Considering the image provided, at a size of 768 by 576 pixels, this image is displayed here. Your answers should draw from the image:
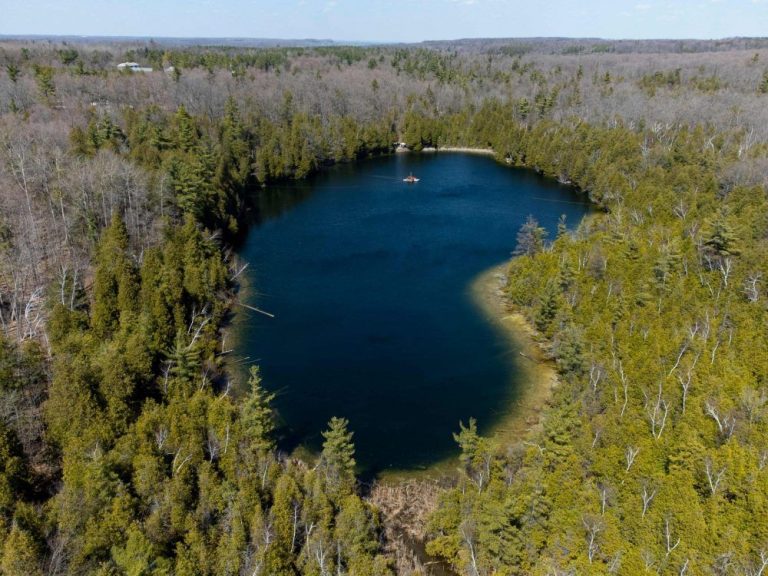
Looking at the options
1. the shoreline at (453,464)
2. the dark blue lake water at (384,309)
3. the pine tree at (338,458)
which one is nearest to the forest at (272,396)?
the pine tree at (338,458)

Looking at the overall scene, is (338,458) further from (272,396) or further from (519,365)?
(519,365)

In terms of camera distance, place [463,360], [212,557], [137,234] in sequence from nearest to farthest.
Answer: [212,557] → [463,360] → [137,234]

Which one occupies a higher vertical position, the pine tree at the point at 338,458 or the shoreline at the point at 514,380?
the pine tree at the point at 338,458

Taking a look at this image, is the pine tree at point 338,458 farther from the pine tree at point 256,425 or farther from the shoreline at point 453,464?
the pine tree at point 256,425

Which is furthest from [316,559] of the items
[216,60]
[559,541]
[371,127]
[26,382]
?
[216,60]

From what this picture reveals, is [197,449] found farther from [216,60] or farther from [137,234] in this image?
[216,60]

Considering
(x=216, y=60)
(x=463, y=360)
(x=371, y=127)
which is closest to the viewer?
(x=463, y=360)

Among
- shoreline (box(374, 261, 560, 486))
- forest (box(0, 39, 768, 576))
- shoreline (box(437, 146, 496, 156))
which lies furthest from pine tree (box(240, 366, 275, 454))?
shoreline (box(437, 146, 496, 156))
